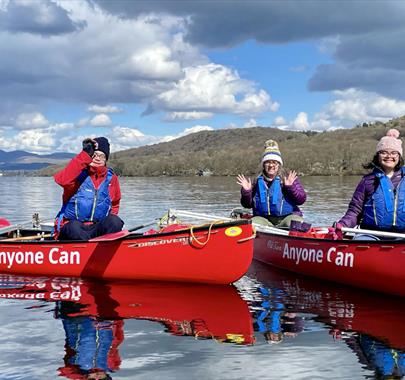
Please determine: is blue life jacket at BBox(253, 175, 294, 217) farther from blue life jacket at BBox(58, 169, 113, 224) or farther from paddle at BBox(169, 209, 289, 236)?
blue life jacket at BBox(58, 169, 113, 224)

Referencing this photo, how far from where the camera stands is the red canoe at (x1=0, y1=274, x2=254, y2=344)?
5.88m

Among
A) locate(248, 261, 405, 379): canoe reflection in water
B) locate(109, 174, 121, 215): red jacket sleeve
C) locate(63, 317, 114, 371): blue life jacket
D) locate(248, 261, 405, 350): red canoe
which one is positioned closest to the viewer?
locate(63, 317, 114, 371): blue life jacket

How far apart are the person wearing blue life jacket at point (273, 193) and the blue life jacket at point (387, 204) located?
209 centimetres

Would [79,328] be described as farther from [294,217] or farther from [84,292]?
[294,217]

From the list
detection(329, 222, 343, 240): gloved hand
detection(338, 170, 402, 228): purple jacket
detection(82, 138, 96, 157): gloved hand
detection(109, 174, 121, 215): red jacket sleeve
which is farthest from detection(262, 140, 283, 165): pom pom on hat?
detection(82, 138, 96, 157): gloved hand

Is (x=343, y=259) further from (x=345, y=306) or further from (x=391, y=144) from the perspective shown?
(x=391, y=144)

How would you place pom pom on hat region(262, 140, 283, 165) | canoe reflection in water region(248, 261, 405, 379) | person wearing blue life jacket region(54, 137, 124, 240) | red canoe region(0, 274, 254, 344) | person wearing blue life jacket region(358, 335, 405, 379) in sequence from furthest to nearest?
pom pom on hat region(262, 140, 283, 165) < person wearing blue life jacket region(54, 137, 124, 240) < red canoe region(0, 274, 254, 344) < canoe reflection in water region(248, 261, 405, 379) < person wearing blue life jacket region(358, 335, 405, 379)

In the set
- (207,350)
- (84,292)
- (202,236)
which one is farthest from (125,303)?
(207,350)

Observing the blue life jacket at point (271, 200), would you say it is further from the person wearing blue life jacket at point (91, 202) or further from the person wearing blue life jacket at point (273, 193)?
the person wearing blue life jacket at point (91, 202)

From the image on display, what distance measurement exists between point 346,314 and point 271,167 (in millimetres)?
3755

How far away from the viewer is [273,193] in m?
9.77

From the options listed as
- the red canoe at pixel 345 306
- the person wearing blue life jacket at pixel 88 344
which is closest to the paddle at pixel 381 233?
the red canoe at pixel 345 306

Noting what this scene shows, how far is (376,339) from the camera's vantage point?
5348 millimetres

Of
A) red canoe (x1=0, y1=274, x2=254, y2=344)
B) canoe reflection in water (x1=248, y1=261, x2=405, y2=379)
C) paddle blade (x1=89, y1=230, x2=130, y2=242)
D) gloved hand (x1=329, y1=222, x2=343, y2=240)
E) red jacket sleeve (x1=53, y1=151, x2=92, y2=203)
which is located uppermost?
red jacket sleeve (x1=53, y1=151, x2=92, y2=203)
